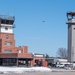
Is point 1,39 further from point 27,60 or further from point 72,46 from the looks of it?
point 72,46

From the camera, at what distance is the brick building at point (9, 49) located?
355 ft

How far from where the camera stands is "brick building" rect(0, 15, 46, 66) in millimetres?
108250

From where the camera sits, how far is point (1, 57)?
110m

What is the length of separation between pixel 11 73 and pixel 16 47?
180ft

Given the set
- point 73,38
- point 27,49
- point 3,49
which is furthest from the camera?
point 73,38

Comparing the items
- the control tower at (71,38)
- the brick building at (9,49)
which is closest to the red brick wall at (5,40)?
the brick building at (9,49)

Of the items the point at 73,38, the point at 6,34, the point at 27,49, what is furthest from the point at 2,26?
the point at 73,38

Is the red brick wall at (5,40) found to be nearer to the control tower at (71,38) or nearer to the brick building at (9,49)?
the brick building at (9,49)

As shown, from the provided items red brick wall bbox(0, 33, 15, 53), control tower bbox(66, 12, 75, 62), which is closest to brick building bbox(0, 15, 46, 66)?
red brick wall bbox(0, 33, 15, 53)

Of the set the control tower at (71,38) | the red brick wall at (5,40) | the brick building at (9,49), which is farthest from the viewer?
the control tower at (71,38)

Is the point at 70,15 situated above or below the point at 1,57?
above

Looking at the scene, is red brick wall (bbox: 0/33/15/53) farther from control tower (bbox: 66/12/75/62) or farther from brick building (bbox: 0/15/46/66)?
control tower (bbox: 66/12/75/62)

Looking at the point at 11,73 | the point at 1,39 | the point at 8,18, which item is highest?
the point at 8,18

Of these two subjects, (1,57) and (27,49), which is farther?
(27,49)
